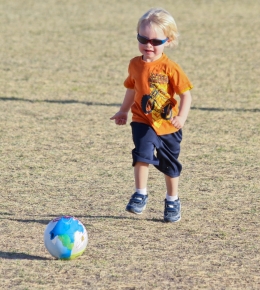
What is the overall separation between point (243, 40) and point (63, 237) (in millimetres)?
9658

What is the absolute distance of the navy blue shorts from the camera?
539 centimetres

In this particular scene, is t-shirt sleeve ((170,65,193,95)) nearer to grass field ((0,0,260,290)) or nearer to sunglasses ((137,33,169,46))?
sunglasses ((137,33,169,46))

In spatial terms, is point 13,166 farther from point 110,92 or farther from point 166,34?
point 110,92

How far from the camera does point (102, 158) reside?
7.19 metres

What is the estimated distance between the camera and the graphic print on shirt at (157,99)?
5.34 m

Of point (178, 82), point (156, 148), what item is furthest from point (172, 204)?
point (178, 82)

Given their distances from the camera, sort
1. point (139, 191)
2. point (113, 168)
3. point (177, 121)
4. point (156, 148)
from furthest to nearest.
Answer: point (113, 168)
point (139, 191)
point (156, 148)
point (177, 121)

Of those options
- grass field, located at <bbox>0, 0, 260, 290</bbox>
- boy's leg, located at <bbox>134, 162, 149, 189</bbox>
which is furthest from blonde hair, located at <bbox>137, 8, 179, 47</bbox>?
grass field, located at <bbox>0, 0, 260, 290</bbox>

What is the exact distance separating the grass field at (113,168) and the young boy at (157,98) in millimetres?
452

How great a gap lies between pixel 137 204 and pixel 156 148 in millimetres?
414

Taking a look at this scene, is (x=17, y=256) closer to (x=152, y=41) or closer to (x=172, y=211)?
(x=172, y=211)

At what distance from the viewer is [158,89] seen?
5.35 m

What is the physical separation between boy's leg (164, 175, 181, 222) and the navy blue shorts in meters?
0.07

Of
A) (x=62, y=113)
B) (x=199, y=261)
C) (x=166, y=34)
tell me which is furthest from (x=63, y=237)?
(x=62, y=113)
